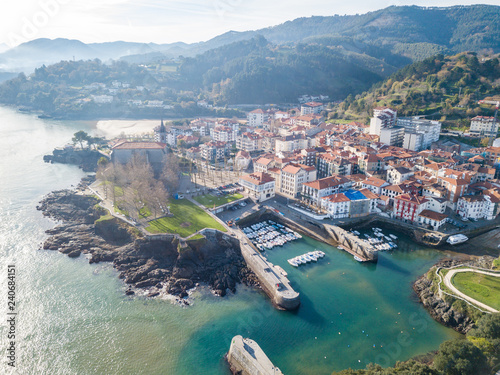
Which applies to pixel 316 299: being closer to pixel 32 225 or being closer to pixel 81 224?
pixel 81 224

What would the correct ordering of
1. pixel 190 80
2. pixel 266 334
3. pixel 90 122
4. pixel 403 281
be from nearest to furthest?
pixel 266 334 → pixel 403 281 → pixel 90 122 → pixel 190 80

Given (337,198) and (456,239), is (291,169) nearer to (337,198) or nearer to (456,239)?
(337,198)

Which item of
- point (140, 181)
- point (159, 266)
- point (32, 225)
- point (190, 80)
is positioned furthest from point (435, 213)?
point (190, 80)

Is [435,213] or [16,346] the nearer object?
[16,346]

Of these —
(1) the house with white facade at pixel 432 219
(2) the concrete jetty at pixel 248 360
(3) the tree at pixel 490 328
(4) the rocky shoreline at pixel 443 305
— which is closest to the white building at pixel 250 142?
(1) the house with white facade at pixel 432 219

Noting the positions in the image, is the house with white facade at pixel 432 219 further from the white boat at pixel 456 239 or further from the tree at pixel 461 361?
the tree at pixel 461 361

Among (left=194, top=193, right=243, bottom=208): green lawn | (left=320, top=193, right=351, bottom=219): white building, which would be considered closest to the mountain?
(left=320, top=193, right=351, bottom=219): white building

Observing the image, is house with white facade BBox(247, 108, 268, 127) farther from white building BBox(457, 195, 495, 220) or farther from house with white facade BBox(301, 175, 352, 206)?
white building BBox(457, 195, 495, 220)
